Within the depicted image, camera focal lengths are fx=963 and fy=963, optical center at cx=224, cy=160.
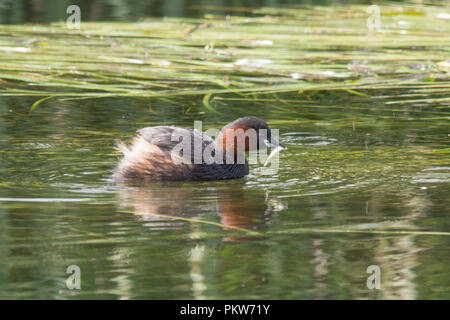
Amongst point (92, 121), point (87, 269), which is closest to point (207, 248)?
point (87, 269)

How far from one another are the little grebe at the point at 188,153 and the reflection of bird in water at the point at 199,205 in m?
0.21

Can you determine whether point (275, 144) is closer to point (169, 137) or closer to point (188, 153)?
point (188, 153)

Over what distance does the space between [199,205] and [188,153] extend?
3.18 ft

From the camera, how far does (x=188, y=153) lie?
623 cm

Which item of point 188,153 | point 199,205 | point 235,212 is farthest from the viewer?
point 188,153

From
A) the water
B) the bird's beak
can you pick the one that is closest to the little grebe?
the bird's beak

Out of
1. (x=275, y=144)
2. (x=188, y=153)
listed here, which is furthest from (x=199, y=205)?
(x=275, y=144)

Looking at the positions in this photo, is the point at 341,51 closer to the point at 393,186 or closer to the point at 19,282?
the point at 393,186

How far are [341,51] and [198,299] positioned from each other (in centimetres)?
694

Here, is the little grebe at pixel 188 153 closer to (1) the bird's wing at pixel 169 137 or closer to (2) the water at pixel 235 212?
(1) the bird's wing at pixel 169 137

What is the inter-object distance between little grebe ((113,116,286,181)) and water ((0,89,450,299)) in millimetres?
145

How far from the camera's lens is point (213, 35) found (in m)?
10.9

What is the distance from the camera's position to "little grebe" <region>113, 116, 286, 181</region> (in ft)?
20.2

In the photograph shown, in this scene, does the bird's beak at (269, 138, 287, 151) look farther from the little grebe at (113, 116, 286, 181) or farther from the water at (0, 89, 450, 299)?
the water at (0, 89, 450, 299)
